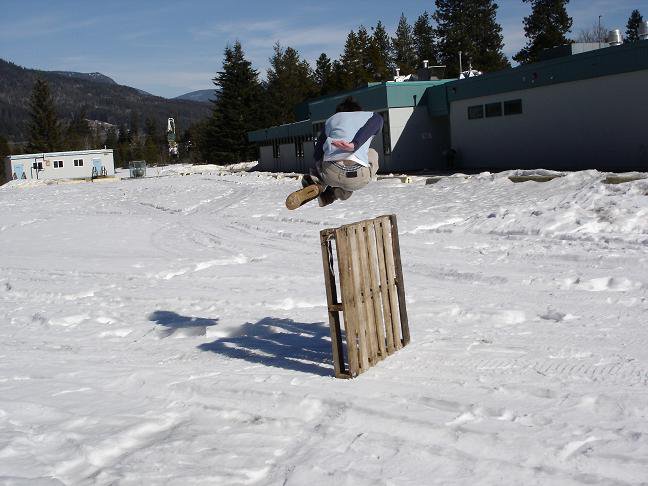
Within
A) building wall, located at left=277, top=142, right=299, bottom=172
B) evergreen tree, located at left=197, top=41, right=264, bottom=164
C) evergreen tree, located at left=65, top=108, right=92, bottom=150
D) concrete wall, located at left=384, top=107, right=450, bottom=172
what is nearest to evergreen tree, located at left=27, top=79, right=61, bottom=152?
evergreen tree, located at left=65, top=108, right=92, bottom=150

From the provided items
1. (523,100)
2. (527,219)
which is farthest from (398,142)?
(527,219)

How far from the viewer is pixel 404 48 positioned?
9356 cm

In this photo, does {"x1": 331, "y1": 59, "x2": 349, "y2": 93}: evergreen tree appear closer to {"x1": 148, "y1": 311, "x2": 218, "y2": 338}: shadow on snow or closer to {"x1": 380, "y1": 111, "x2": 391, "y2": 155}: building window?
{"x1": 380, "y1": 111, "x2": 391, "y2": 155}: building window

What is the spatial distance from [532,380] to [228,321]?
4.36 m

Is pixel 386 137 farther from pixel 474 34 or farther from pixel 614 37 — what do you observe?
pixel 474 34

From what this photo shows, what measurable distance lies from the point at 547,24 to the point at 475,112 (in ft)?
110

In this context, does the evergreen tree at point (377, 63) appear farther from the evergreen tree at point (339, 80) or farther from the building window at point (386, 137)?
the building window at point (386, 137)

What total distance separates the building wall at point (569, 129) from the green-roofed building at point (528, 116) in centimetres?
3

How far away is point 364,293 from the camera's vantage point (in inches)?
269

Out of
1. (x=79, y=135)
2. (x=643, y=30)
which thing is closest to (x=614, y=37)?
(x=643, y=30)

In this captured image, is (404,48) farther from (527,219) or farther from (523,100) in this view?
(527,219)

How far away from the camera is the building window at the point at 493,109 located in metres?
32.4

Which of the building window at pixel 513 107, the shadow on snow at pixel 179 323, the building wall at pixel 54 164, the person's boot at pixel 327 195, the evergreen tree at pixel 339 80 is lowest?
the shadow on snow at pixel 179 323

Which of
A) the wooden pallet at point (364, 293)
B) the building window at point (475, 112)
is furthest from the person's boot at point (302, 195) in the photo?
the building window at point (475, 112)
